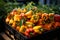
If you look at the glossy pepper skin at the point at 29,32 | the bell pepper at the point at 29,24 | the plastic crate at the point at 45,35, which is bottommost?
the plastic crate at the point at 45,35

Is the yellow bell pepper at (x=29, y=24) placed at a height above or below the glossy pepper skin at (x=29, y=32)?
above

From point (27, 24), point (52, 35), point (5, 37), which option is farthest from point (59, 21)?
point (5, 37)

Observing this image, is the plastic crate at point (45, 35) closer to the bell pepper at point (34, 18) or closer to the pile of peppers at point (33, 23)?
the pile of peppers at point (33, 23)

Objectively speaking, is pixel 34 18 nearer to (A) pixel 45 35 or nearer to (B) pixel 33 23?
(B) pixel 33 23

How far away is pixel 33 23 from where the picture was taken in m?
0.97

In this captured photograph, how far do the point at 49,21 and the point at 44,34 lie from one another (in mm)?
131

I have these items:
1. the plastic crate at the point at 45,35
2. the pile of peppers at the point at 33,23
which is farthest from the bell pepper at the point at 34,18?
the plastic crate at the point at 45,35

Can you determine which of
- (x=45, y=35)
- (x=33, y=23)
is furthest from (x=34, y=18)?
(x=45, y=35)

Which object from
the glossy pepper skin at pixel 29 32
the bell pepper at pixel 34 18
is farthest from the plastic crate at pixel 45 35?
the bell pepper at pixel 34 18

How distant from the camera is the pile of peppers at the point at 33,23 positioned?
91cm

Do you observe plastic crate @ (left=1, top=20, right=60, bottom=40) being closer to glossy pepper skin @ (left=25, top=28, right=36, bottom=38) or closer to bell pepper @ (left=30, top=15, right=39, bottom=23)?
glossy pepper skin @ (left=25, top=28, right=36, bottom=38)

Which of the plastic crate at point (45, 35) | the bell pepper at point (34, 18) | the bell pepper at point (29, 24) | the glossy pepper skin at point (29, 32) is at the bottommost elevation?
the plastic crate at point (45, 35)

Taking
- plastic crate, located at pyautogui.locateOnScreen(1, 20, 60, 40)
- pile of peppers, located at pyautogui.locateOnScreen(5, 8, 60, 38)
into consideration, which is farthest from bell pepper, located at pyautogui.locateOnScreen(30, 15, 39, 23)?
plastic crate, located at pyautogui.locateOnScreen(1, 20, 60, 40)

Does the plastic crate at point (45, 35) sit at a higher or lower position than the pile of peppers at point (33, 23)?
lower
